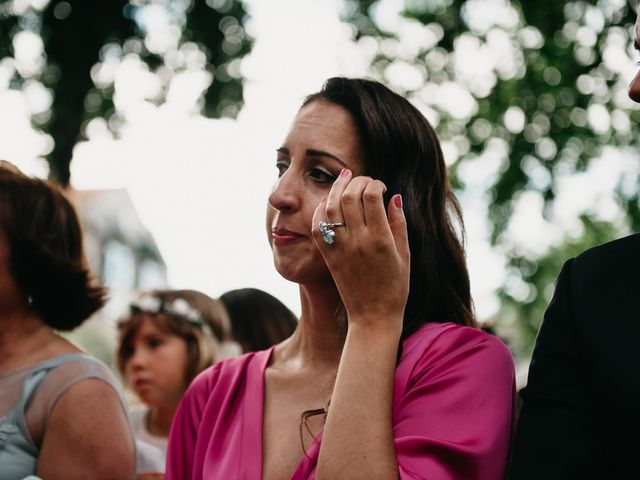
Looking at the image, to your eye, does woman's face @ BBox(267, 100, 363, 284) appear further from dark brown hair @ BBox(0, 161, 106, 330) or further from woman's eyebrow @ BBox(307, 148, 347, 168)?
dark brown hair @ BBox(0, 161, 106, 330)

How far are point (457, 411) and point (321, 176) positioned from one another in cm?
88

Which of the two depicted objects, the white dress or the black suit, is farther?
the white dress

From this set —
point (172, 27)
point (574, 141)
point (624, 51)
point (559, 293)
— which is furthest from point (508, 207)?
point (559, 293)

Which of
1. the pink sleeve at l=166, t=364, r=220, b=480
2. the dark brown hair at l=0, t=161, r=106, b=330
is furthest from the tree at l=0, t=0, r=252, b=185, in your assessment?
the pink sleeve at l=166, t=364, r=220, b=480

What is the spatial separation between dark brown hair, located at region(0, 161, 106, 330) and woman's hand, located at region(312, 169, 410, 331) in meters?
1.56

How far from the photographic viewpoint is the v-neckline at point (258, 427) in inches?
88.0

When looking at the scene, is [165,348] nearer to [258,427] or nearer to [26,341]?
[26,341]

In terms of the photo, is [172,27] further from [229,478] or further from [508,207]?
[229,478]

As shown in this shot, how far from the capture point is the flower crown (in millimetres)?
5719

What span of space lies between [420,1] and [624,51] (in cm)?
413

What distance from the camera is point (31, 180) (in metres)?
3.38

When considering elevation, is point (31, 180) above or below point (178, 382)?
above

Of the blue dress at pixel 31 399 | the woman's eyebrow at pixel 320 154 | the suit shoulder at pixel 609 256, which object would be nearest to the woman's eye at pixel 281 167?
the woman's eyebrow at pixel 320 154

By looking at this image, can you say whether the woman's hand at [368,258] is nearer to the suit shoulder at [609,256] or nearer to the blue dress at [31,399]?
the suit shoulder at [609,256]
